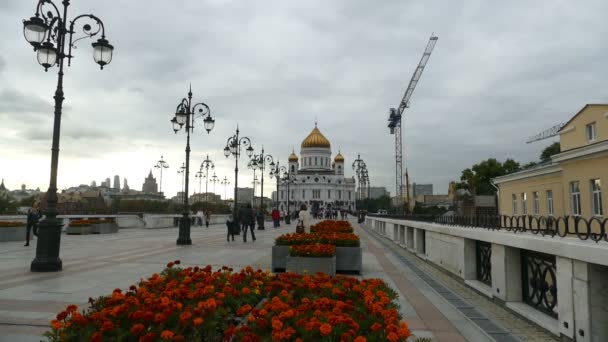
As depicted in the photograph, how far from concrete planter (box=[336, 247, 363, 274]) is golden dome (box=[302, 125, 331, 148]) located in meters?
112

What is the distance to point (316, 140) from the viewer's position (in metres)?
122

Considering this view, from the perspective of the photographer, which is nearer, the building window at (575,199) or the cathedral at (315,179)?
the building window at (575,199)

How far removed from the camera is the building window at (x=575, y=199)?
22531mm

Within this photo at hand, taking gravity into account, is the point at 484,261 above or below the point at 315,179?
below

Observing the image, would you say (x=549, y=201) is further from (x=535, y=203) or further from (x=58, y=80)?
(x=58, y=80)

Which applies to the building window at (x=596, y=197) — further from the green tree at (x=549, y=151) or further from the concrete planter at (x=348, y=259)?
the green tree at (x=549, y=151)

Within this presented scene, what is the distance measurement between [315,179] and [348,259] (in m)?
114

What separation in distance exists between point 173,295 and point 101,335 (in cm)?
117

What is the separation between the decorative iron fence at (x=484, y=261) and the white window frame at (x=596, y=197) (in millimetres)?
14906

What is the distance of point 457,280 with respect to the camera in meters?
10.1

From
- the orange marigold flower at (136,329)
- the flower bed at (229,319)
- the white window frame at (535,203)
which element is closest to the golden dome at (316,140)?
the white window frame at (535,203)

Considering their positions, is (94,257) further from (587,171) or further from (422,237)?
(587,171)

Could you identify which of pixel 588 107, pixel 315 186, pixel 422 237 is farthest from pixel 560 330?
pixel 315 186

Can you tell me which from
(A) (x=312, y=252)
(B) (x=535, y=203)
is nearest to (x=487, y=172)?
(B) (x=535, y=203)
